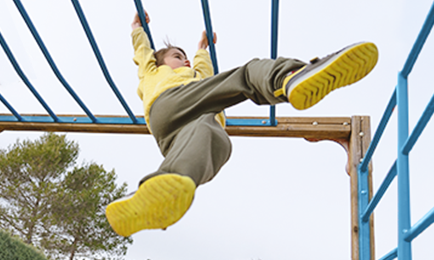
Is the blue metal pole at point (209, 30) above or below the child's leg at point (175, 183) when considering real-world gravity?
above

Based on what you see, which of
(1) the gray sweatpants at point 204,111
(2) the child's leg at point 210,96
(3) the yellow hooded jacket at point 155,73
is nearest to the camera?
(1) the gray sweatpants at point 204,111

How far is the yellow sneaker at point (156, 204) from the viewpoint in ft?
3.31

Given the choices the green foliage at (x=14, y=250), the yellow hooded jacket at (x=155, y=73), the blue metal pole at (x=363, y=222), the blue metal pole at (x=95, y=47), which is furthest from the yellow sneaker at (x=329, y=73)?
the green foliage at (x=14, y=250)

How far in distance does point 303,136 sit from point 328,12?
3.30 ft

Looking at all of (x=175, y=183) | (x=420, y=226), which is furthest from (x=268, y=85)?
(x=420, y=226)

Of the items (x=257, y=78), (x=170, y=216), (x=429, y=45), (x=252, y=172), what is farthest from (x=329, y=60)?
(x=252, y=172)

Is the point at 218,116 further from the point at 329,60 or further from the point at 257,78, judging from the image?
the point at 329,60

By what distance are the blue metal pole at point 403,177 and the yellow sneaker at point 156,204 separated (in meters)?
0.59

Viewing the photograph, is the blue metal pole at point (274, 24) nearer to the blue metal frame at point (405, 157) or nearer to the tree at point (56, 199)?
the blue metal frame at point (405, 157)

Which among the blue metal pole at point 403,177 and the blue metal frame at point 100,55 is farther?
the blue metal frame at point 100,55

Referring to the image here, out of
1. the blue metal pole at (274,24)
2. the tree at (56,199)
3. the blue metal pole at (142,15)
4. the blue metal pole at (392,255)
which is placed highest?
the tree at (56,199)

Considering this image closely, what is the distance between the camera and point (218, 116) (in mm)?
1567

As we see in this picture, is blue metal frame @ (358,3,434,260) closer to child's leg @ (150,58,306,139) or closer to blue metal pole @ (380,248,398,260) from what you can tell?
blue metal pole @ (380,248,398,260)

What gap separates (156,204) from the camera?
1.02 m
